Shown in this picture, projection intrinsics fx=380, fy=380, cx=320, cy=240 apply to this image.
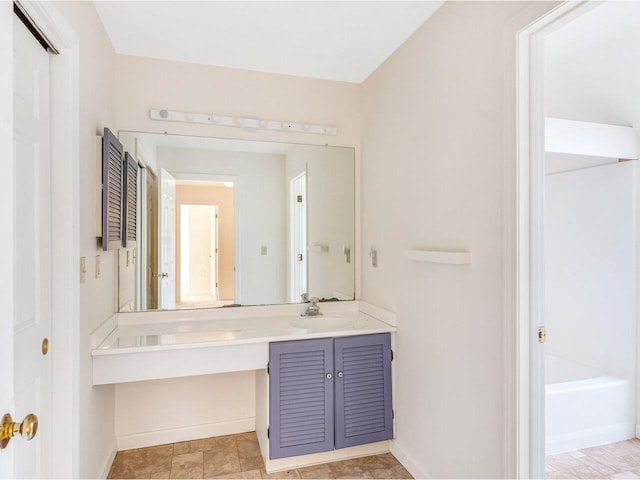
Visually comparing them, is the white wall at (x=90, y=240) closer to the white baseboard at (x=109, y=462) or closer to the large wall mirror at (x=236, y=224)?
the white baseboard at (x=109, y=462)

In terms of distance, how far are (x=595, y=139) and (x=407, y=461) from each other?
2382 mm

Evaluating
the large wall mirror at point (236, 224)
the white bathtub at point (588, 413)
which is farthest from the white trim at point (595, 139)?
the white bathtub at point (588, 413)

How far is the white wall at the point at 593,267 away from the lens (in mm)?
2586

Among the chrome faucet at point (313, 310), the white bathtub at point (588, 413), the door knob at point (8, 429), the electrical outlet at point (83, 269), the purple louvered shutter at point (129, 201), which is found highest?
the purple louvered shutter at point (129, 201)

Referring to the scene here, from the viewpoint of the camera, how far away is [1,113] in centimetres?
69

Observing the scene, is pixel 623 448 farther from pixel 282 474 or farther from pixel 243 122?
pixel 243 122

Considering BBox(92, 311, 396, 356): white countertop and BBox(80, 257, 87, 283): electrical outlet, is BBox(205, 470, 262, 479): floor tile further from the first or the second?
BBox(80, 257, 87, 283): electrical outlet

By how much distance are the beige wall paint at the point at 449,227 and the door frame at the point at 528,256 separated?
5 cm

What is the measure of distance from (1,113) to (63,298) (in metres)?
1.04

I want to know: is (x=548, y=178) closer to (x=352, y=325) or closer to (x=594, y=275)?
(x=594, y=275)

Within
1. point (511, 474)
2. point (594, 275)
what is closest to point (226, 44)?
point (511, 474)

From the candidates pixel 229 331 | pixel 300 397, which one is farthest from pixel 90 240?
pixel 300 397

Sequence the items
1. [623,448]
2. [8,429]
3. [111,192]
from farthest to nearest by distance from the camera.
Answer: [623,448], [111,192], [8,429]

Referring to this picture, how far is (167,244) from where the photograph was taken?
2445mm
